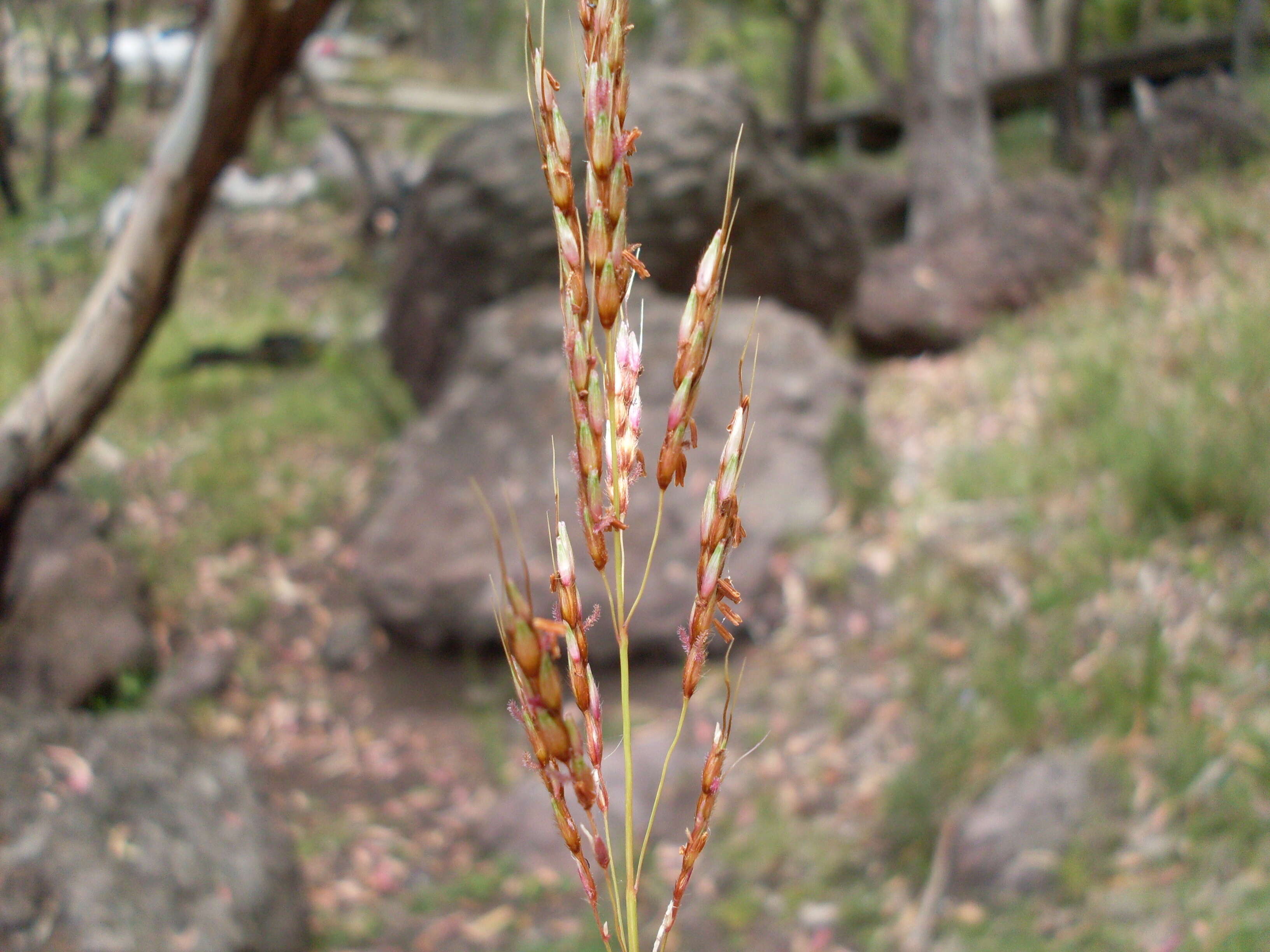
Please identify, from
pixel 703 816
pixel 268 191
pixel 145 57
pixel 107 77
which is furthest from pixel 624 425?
pixel 145 57

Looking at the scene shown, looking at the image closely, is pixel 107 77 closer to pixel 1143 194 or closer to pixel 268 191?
pixel 268 191

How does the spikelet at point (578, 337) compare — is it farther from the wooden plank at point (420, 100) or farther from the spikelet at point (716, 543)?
the wooden plank at point (420, 100)

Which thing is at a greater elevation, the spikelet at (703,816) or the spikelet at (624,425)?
the spikelet at (624,425)

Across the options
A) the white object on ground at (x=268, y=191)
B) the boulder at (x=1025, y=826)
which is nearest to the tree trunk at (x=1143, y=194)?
the boulder at (x=1025, y=826)

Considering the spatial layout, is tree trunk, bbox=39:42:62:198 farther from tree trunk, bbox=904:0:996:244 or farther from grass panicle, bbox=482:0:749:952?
grass panicle, bbox=482:0:749:952

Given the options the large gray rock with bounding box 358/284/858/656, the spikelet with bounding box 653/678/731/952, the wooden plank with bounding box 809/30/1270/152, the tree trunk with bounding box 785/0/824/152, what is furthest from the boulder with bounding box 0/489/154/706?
the tree trunk with bounding box 785/0/824/152

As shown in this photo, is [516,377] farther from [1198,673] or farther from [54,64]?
[54,64]

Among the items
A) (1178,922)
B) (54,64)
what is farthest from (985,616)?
(54,64)
